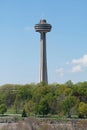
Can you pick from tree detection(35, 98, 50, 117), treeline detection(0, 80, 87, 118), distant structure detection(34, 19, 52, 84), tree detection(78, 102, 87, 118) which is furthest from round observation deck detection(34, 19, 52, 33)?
tree detection(78, 102, 87, 118)

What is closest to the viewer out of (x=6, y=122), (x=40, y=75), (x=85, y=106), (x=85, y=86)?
(x=6, y=122)

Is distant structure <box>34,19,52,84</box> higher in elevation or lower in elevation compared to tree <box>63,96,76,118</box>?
higher

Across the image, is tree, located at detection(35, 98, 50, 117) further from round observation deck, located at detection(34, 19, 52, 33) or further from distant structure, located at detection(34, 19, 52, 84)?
round observation deck, located at detection(34, 19, 52, 33)

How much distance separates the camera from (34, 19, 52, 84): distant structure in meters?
140

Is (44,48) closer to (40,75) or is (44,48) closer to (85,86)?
(40,75)

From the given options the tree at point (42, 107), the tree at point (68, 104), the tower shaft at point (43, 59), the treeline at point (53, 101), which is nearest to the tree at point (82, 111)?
the treeline at point (53, 101)

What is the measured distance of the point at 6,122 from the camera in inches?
2945

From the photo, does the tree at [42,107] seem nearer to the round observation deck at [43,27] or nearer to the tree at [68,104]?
the tree at [68,104]

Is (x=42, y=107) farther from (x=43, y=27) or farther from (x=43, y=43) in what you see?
(x=43, y=43)

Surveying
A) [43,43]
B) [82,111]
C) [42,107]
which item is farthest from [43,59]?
[82,111]

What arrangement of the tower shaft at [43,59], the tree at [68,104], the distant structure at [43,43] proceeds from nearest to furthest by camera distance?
the tree at [68,104] < the tower shaft at [43,59] < the distant structure at [43,43]

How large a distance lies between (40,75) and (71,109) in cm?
5232

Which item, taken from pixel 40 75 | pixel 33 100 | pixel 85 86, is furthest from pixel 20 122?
pixel 40 75

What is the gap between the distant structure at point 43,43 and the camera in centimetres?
13957
